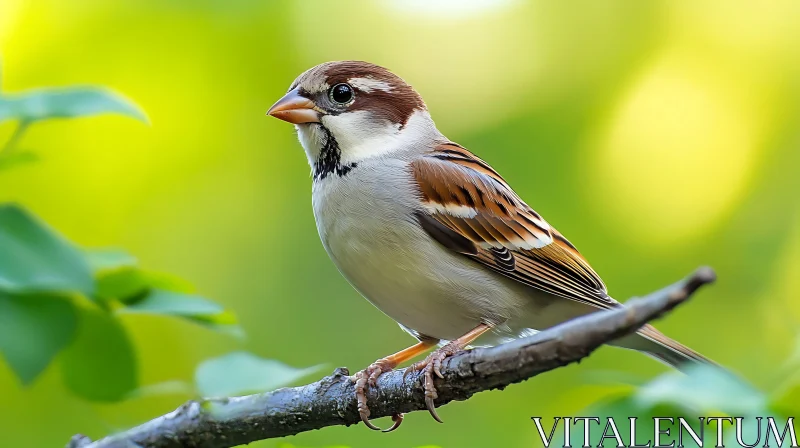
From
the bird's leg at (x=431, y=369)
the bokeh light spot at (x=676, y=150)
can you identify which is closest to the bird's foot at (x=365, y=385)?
the bird's leg at (x=431, y=369)

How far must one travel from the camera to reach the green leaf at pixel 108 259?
4.55 feet

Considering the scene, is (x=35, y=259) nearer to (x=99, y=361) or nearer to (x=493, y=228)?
(x=99, y=361)

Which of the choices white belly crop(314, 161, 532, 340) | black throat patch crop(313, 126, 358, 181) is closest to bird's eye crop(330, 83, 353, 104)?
black throat patch crop(313, 126, 358, 181)

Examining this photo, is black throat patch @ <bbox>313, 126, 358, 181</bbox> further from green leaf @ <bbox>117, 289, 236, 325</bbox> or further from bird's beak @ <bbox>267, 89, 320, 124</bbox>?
green leaf @ <bbox>117, 289, 236, 325</bbox>

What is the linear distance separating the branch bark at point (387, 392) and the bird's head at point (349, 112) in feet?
2.81

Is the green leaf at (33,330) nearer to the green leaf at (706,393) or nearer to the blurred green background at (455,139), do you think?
the green leaf at (706,393)

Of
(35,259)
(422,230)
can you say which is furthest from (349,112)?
(35,259)

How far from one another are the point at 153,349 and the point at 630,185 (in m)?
2.51

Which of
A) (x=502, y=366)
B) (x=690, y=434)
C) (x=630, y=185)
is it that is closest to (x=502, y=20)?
(x=630, y=185)

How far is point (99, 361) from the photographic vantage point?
4.40ft

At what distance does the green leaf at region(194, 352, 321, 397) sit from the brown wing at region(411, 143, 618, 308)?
4.36 feet

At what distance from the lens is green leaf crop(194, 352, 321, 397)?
105cm

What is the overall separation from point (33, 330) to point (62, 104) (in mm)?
325

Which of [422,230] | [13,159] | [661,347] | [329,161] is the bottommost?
[13,159]
